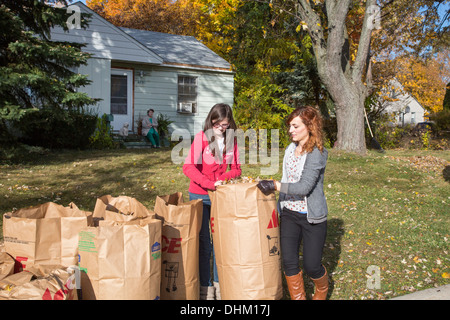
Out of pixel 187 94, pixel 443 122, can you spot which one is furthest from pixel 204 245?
pixel 443 122

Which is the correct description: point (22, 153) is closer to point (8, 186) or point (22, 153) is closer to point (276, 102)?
point (8, 186)

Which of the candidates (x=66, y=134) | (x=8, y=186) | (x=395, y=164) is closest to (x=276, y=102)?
(x=395, y=164)

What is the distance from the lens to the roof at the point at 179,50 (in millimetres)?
16609

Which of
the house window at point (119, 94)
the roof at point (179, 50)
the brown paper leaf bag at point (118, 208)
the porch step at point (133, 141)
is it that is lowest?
the brown paper leaf bag at point (118, 208)

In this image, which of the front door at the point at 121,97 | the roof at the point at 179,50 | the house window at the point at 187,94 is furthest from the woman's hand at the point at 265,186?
the house window at the point at 187,94

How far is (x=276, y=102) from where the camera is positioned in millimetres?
16312

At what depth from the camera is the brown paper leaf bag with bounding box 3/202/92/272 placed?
2.91m

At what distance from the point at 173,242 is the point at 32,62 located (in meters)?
8.05

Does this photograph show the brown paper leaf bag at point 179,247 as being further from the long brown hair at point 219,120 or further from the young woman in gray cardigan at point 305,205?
the young woman in gray cardigan at point 305,205

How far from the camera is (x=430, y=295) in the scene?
12.2 feet

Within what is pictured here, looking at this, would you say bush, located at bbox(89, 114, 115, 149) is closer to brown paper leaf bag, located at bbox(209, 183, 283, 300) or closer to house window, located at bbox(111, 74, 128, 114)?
house window, located at bbox(111, 74, 128, 114)

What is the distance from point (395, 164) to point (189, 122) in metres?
8.54

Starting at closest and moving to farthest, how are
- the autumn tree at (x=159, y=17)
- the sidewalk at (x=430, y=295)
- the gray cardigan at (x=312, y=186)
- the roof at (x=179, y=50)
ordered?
the gray cardigan at (x=312, y=186)
the sidewalk at (x=430, y=295)
the roof at (x=179, y=50)
the autumn tree at (x=159, y=17)

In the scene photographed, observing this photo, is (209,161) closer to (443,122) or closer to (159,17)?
(443,122)
